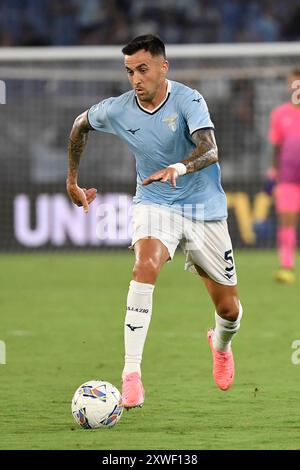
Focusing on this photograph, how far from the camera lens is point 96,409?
5621mm

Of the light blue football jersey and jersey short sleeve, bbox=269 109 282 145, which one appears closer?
the light blue football jersey

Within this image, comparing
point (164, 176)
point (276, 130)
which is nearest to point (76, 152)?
point (164, 176)

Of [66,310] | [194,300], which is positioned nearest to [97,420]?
[66,310]

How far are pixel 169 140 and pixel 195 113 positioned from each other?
0.23 meters

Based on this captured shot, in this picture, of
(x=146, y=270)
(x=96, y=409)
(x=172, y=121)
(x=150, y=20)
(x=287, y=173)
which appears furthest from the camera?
(x=150, y=20)

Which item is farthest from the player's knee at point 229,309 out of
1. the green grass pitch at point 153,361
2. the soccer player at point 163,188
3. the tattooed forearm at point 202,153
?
the tattooed forearm at point 202,153

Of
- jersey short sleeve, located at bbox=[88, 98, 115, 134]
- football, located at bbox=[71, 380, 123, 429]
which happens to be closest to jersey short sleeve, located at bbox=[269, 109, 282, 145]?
jersey short sleeve, located at bbox=[88, 98, 115, 134]

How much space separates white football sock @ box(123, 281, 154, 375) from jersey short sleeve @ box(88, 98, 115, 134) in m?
1.04

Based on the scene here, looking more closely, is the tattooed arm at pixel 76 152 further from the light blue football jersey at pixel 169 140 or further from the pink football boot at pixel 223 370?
the pink football boot at pixel 223 370

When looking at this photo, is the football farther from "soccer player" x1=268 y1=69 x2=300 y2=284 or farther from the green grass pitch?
"soccer player" x1=268 y1=69 x2=300 y2=284

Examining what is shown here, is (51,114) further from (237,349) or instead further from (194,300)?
(237,349)

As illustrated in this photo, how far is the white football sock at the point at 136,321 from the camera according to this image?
5.92 meters

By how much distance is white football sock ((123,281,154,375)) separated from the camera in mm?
5922

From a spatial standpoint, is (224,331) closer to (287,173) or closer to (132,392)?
(132,392)
